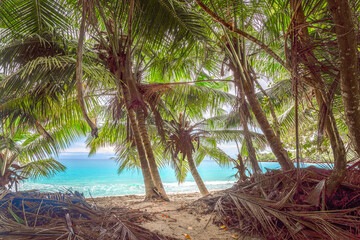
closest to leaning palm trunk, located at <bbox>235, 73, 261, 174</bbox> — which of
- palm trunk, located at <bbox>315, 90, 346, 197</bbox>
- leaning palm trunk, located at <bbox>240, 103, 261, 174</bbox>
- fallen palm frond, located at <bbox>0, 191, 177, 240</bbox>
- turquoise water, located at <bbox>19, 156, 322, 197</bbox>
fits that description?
leaning palm trunk, located at <bbox>240, 103, 261, 174</bbox>

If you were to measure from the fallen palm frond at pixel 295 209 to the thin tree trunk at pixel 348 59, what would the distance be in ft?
1.69

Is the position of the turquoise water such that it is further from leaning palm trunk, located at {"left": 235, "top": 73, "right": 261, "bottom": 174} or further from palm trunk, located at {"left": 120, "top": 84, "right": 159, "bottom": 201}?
palm trunk, located at {"left": 120, "top": 84, "right": 159, "bottom": 201}

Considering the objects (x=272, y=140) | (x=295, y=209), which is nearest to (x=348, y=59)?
(x=295, y=209)

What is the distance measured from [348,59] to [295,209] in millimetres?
1229

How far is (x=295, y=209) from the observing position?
1.80 m

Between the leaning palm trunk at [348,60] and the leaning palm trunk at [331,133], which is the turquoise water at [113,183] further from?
the leaning palm trunk at [348,60]

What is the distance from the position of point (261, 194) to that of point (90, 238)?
1.69 metres

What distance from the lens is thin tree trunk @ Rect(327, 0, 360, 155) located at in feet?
4.33

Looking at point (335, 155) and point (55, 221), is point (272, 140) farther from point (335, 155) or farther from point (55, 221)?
point (55, 221)

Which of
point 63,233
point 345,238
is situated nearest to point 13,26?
point 63,233

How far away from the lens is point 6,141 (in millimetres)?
4887

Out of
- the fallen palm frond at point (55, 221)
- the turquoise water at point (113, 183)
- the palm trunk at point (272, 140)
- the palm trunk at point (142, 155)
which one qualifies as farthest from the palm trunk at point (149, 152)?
the fallen palm frond at point (55, 221)

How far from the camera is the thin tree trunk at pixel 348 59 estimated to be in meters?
1.32

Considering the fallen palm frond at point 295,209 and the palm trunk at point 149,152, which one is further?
the palm trunk at point 149,152
